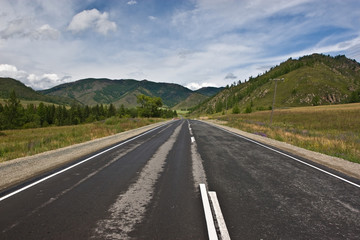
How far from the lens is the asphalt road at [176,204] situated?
270cm

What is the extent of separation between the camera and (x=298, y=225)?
9.50ft

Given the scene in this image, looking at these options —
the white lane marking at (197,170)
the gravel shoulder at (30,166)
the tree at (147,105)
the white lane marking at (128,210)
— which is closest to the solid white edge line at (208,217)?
the white lane marking at (197,170)

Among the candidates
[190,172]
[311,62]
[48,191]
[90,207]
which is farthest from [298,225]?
[311,62]

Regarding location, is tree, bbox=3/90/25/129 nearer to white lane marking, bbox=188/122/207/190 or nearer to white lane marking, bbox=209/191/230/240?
white lane marking, bbox=188/122/207/190

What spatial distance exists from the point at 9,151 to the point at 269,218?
1089 centimetres

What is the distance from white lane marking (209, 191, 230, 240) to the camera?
8.52ft

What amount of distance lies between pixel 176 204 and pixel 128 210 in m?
0.90

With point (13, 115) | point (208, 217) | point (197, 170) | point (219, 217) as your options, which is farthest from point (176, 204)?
point (13, 115)

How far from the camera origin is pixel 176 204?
3.53 meters

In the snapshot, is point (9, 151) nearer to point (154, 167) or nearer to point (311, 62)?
point (154, 167)

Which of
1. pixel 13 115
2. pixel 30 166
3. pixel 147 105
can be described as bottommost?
pixel 30 166

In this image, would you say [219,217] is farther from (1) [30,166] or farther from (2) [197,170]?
(1) [30,166]

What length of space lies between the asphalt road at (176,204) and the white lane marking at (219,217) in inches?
3.6

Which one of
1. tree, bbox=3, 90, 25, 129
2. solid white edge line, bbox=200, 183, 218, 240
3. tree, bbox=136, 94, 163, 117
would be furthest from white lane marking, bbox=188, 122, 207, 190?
tree, bbox=3, 90, 25, 129
